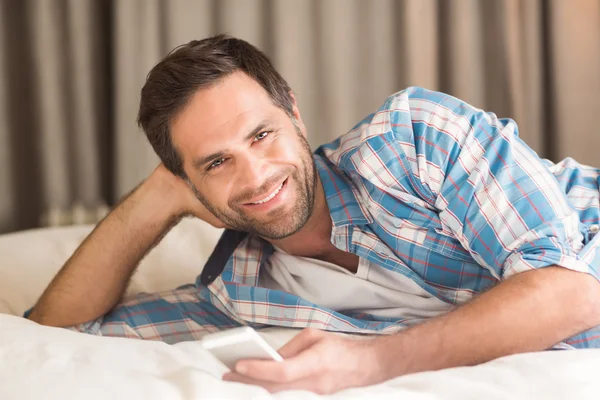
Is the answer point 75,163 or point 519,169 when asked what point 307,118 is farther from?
point 519,169

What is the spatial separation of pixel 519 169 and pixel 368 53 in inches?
62.8

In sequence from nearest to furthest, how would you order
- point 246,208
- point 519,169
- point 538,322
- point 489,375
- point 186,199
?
point 489,375 → point 538,322 → point 519,169 → point 246,208 → point 186,199

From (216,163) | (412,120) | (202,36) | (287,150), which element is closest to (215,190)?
(216,163)

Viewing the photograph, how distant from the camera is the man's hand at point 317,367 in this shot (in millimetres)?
862

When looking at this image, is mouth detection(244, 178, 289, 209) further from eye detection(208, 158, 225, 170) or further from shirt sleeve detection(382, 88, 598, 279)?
shirt sleeve detection(382, 88, 598, 279)

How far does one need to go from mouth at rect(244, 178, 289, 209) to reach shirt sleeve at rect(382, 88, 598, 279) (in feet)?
0.70

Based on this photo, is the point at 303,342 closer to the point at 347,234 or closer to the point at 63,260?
the point at 347,234

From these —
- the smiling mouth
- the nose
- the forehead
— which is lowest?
the smiling mouth

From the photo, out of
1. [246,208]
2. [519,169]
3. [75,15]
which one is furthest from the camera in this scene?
[75,15]

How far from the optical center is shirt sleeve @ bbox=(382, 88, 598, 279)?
111 centimetres

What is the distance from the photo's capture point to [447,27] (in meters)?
2.61

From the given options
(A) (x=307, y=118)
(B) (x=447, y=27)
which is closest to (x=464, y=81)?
(B) (x=447, y=27)

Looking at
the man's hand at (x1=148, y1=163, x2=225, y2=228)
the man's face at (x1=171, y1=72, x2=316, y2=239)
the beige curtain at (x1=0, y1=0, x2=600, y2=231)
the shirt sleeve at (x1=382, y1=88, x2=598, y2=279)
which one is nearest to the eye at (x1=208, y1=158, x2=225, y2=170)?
the man's face at (x1=171, y1=72, x2=316, y2=239)

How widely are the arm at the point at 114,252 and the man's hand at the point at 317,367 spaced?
2.11 feet
